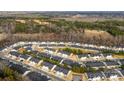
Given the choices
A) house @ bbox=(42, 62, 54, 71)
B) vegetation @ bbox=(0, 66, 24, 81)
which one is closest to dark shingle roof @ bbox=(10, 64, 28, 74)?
vegetation @ bbox=(0, 66, 24, 81)

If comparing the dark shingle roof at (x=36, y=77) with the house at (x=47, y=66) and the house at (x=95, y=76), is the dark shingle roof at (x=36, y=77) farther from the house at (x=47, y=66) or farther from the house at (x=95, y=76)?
the house at (x=95, y=76)

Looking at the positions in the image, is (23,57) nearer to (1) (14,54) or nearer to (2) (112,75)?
(1) (14,54)

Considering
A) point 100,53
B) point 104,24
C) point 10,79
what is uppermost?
point 104,24

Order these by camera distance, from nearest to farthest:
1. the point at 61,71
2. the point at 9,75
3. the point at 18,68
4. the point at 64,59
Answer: the point at 9,75 < the point at 61,71 < the point at 18,68 < the point at 64,59

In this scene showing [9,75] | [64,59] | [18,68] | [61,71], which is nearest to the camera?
[9,75]

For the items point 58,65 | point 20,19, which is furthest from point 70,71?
point 20,19

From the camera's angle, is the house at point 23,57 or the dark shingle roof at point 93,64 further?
the house at point 23,57

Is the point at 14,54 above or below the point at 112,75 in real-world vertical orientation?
above

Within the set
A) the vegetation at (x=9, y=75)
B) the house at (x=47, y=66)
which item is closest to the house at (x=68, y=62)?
the house at (x=47, y=66)

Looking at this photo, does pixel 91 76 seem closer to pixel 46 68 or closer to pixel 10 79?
pixel 46 68

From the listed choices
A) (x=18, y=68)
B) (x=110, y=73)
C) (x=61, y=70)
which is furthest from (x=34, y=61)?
(x=110, y=73)

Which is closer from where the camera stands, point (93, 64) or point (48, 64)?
point (93, 64)
